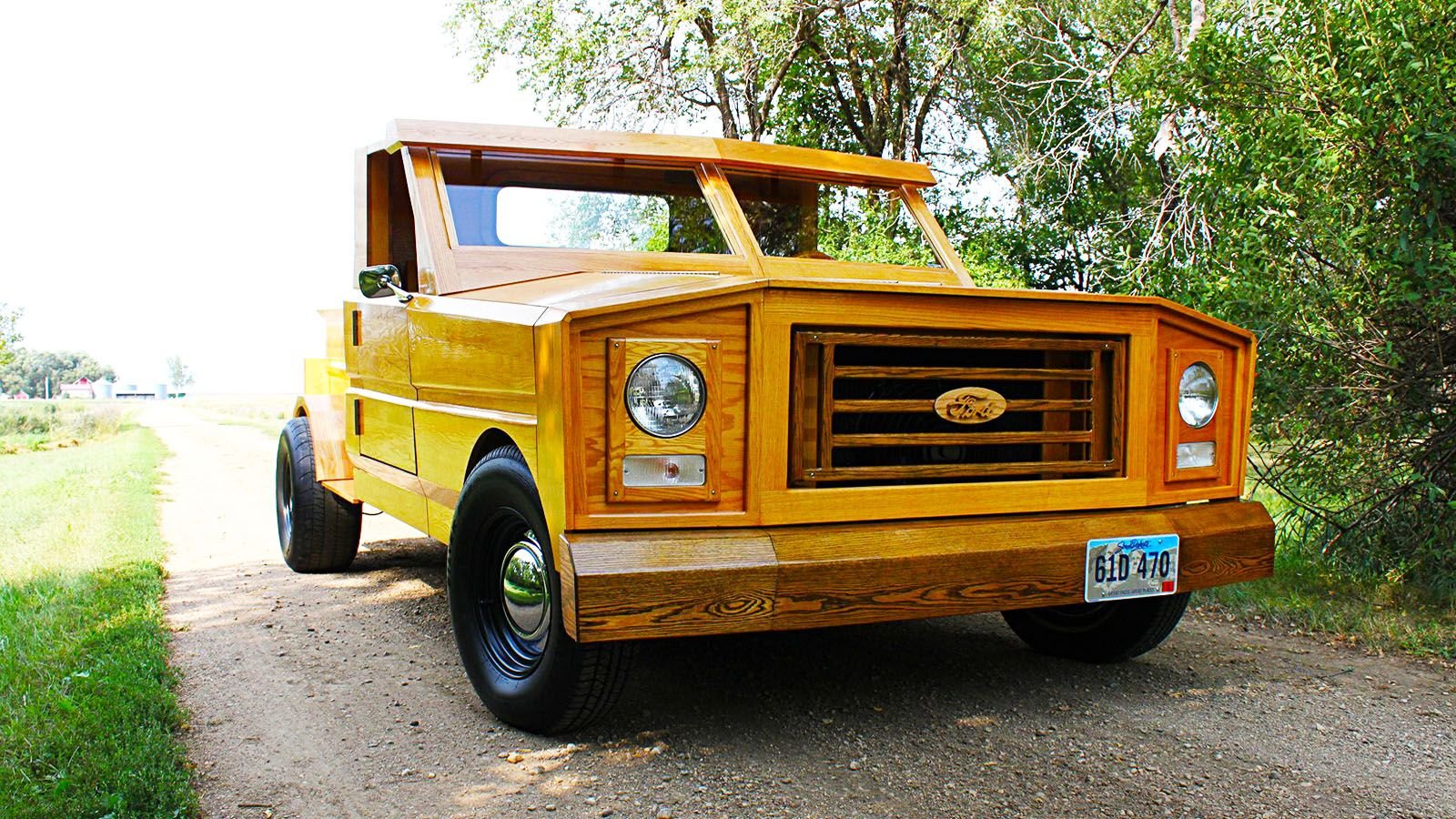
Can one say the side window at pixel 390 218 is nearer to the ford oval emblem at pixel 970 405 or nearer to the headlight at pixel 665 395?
the headlight at pixel 665 395

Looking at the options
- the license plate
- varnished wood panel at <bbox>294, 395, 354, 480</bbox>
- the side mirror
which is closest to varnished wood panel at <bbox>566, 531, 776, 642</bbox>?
the license plate

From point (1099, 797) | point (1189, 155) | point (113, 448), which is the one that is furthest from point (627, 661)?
point (113, 448)

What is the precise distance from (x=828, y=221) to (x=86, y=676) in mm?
3438

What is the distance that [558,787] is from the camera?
9.84ft

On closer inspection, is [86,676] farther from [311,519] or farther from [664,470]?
→ [664,470]

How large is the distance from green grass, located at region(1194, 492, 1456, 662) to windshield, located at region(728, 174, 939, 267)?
7.27 feet

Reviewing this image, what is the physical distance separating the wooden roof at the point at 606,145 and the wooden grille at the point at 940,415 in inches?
59.0

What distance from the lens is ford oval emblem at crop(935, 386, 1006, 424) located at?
332 cm

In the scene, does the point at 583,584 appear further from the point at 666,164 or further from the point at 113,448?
the point at 113,448

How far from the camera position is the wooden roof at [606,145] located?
14.4 ft

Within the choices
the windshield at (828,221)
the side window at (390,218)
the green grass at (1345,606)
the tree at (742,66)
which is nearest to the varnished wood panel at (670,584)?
the windshield at (828,221)

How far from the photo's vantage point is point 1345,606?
16.9ft

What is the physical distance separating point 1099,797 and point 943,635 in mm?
1811

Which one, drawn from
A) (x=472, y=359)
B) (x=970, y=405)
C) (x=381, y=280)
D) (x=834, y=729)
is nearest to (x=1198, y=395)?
(x=970, y=405)
